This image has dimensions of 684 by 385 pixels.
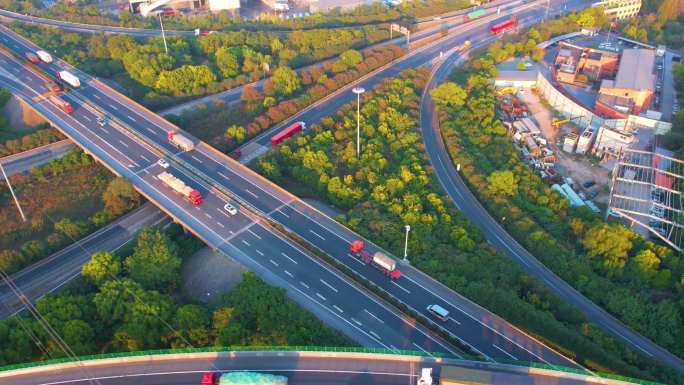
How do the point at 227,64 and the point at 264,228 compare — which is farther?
the point at 227,64

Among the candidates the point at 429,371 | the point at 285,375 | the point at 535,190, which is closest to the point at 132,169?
the point at 285,375

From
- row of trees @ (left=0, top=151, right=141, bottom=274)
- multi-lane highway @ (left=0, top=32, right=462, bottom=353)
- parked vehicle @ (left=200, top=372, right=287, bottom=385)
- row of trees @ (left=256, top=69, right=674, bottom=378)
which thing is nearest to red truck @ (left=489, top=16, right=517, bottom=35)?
row of trees @ (left=256, top=69, right=674, bottom=378)

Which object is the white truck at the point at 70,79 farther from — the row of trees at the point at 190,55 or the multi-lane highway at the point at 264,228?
the row of trees at the point at 190,55

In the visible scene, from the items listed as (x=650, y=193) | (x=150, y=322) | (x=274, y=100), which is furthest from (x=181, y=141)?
(x=650, y=193)

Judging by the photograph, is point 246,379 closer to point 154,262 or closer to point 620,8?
point 154,262

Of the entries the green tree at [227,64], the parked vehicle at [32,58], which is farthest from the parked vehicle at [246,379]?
the parked vehicle at [32,58]
